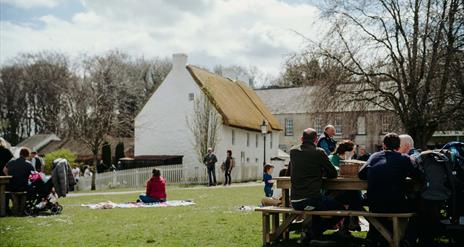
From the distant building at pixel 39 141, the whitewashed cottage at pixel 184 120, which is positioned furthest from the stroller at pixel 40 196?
the distant building at pixel 39 141

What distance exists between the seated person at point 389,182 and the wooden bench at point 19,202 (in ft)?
31.8

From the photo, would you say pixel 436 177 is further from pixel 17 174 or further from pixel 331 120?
pixel 331 120

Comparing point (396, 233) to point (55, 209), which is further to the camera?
point (55, 209)

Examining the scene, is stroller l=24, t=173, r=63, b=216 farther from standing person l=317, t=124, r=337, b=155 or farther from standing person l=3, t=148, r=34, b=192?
standing person l=317, t=124, r=337, b=155

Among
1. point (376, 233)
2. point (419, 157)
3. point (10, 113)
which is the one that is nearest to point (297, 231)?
point (376, 233)

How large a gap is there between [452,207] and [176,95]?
1382 inches

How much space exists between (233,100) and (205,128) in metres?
7.81

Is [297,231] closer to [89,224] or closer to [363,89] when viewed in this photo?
[89,224]

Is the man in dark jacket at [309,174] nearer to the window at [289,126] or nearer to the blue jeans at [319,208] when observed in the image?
the blue jeans at [319,208]

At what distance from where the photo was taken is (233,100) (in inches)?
1785

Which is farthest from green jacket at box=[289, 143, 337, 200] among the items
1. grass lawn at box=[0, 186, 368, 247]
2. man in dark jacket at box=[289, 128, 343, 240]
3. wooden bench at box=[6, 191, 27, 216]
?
wooden bench at box=[6, 191, 27, 216]

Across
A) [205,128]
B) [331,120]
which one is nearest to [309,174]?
[331,120]

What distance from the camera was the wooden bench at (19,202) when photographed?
45.3ft

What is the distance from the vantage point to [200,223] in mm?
11164
